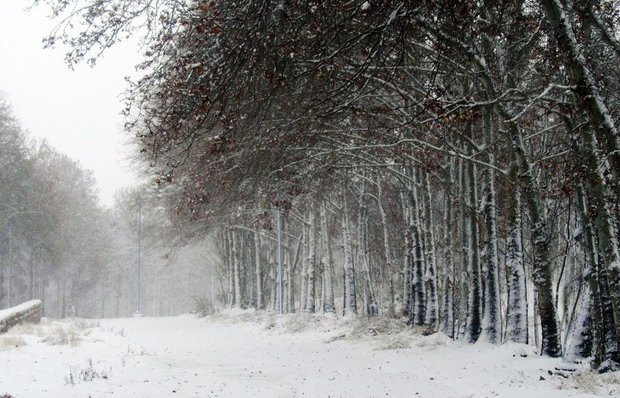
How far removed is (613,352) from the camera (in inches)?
314

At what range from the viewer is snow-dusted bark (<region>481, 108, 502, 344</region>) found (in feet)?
39.7

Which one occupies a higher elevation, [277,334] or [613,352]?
[613,352]

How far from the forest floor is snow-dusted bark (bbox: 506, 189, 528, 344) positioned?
458 mm

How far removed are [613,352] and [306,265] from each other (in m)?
21.1

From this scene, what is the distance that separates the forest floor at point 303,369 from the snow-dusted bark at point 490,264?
1.46 ft

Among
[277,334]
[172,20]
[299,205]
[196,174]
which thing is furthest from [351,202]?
[172,20]

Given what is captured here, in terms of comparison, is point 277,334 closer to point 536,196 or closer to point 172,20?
point 536,196

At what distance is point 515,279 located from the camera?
37.1 feet

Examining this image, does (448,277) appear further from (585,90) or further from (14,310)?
(14,310)

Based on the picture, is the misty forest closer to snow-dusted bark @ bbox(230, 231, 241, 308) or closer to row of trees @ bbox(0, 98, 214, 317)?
snow-dusted bark @ bbox(230, 231, 241, 308)

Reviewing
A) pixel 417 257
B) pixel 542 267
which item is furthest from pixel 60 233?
pixel 542 267

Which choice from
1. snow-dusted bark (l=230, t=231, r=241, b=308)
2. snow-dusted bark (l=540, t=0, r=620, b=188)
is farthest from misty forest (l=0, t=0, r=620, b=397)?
snow-dusted bark (l=230, t=231, r=241, b=308)

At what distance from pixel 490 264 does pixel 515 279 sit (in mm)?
1096

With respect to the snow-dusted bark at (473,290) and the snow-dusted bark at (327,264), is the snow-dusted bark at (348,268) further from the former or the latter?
the snow-dusted bark at (473,290)
